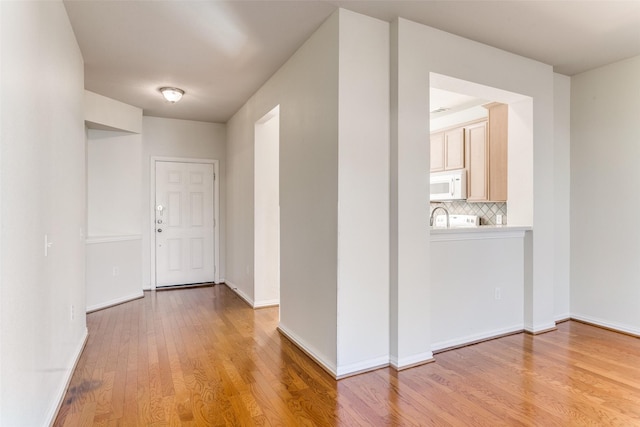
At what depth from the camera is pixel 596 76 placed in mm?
3729

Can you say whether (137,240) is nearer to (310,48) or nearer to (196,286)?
(196,286)

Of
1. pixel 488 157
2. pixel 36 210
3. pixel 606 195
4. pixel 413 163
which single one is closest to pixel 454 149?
pixel 488 157

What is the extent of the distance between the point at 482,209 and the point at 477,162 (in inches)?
27.3

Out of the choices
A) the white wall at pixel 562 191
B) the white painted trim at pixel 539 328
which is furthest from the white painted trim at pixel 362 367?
the white wall at pixel 562 191

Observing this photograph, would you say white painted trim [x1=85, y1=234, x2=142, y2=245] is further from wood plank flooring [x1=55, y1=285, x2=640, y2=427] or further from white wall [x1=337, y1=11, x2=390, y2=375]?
white wall [x1=337, y1=11, x2=390, y2=375]

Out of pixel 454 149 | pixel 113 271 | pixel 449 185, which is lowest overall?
pixel 113 271

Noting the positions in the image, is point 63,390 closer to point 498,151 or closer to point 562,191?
point 498,151

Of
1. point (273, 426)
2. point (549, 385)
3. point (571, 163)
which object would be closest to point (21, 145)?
point (273, 426)

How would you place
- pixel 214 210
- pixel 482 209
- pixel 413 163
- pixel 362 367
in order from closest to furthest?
pixel 362 367 < pixel 413 163 < pixel 482 209 < pixel 214 210

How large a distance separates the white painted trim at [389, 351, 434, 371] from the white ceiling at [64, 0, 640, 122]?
2.57m

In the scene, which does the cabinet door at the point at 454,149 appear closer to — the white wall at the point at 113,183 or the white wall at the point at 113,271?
the white wall at the point at 113,183

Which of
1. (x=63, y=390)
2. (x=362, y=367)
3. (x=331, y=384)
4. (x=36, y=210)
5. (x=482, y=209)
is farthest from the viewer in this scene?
(x=482, y=209)

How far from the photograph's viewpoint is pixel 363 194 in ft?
8.75

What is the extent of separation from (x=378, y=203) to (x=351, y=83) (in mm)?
909
